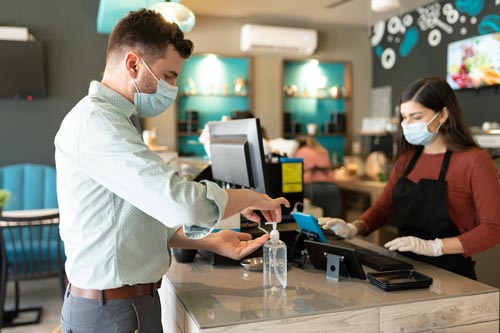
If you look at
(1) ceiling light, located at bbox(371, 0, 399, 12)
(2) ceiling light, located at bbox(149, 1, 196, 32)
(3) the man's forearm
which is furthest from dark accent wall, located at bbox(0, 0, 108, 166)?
(3) the man's forearm

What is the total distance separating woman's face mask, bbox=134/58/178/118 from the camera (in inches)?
57.2

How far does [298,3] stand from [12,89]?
11.0ft

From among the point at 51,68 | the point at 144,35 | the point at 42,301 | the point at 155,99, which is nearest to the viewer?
the point at 144,35

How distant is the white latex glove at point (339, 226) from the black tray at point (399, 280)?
1.44 feet

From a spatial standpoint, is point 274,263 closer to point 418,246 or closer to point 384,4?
point 418,246

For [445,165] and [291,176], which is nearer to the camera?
[445,165]

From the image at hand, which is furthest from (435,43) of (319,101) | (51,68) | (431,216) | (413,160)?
(51,68)

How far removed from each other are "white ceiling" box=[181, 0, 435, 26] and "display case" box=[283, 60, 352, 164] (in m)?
0.63

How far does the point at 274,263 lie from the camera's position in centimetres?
172

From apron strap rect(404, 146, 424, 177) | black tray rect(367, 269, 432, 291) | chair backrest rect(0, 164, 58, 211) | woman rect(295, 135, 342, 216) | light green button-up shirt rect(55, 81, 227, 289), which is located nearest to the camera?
light green button-up shirt rect(55, 81, 227, 289)

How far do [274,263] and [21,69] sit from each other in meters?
4.48

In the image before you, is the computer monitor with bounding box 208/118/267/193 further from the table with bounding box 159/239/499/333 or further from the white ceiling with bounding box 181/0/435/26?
the white ceiling with bounding box 181/0/435/26

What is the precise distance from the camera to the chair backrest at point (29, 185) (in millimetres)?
5125

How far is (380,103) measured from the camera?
22.4 ft
